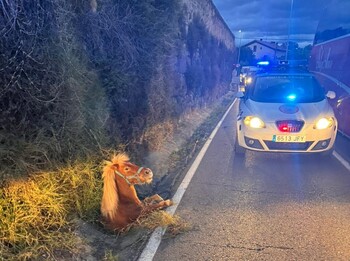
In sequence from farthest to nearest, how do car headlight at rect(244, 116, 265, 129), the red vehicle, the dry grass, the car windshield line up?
the red vehicle, the car windshield, car headlight at rect(244, 116, 265, 129), the dry grass

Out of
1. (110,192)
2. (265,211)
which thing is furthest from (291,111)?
(110,192)

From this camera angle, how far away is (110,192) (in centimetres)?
378

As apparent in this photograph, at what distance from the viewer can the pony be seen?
3.79m

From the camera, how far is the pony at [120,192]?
12.4ft

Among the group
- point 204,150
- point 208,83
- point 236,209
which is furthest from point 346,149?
point 208,83

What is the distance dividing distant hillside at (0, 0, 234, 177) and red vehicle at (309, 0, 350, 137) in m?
4.58

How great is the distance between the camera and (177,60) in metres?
11.0

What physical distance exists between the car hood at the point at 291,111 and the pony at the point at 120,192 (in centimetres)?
338

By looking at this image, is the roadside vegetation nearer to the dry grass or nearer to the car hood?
the dry grass

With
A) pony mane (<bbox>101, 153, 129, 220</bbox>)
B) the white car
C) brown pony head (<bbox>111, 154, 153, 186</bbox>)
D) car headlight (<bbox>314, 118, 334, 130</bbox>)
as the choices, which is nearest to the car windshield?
the white car

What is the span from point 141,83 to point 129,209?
3467 millimetres

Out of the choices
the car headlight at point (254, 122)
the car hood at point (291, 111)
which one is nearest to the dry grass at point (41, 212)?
the car headlight at point (254, 122)

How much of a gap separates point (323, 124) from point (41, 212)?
203 inches

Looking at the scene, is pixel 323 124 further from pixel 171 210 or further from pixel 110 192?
pixel 110 192
